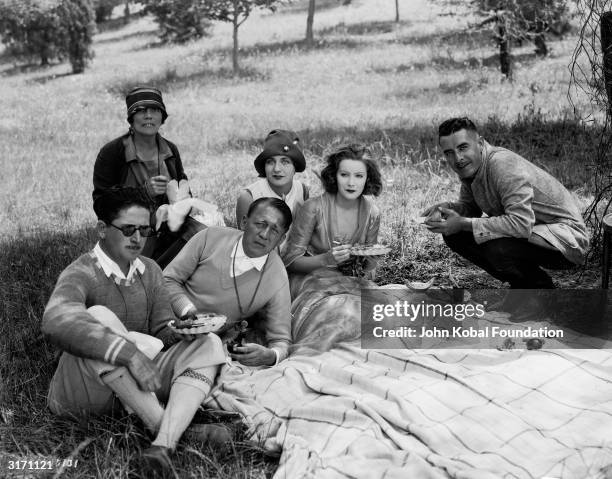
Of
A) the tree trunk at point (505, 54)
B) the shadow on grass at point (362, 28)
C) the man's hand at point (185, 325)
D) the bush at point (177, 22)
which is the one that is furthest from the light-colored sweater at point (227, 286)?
the bush at point (177, 22)

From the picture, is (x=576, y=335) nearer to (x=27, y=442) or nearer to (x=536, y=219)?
(x=536, y=219)

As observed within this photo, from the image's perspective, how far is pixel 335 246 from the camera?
4934 mm

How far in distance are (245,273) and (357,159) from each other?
1.10 meters

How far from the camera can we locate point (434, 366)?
3.87 metres

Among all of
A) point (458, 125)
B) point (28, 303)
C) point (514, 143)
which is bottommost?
point (28, 303)

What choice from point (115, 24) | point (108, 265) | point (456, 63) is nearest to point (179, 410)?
point (108, 265)

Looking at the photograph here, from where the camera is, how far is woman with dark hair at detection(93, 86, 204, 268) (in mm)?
5352

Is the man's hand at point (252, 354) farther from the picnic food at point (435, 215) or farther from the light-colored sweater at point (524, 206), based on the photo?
the light-colored sweater at point (524, 206)

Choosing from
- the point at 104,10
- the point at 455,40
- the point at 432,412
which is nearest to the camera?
the point at 432,412

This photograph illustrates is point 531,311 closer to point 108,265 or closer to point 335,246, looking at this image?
point 335,246

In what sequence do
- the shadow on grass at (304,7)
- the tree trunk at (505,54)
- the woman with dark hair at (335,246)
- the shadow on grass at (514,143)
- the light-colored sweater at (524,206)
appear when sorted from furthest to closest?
1. the shadow on grass at (304,7)
2. the tree trunk at (505,54)
3. the shadow on grass at (514,143)
4. the light-colored sweater at (524,206)
5. the woman with dark hair at (335,246)

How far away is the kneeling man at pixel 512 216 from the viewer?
480cm

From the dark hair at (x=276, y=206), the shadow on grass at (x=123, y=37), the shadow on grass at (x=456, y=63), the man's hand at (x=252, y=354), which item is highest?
the shadow on grass at (x=123, y=37)

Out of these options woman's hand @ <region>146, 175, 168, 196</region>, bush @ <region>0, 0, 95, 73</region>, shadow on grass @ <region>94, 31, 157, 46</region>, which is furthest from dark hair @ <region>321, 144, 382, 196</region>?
shadow on grass @ <region>94, 31, 157, 46</region>
